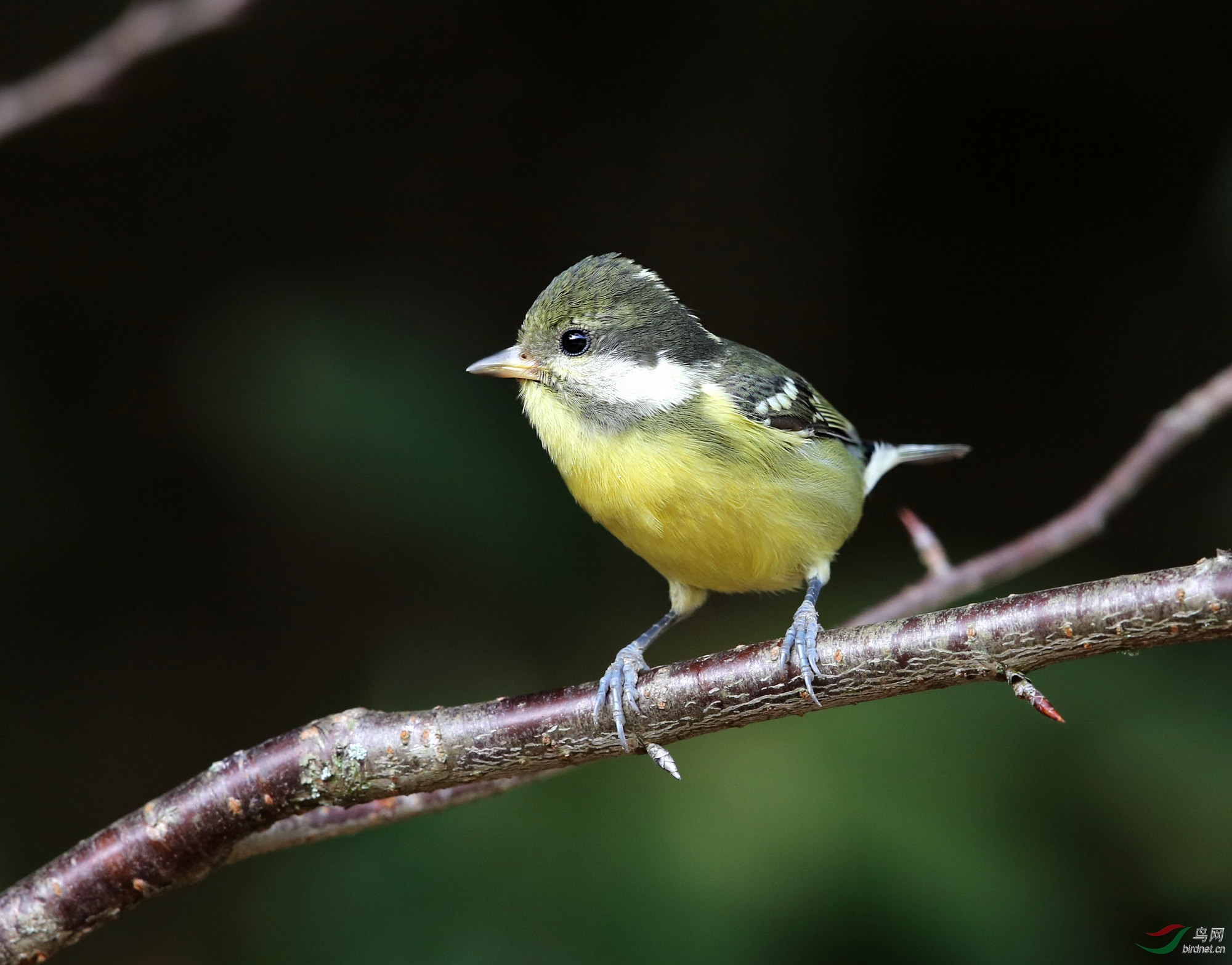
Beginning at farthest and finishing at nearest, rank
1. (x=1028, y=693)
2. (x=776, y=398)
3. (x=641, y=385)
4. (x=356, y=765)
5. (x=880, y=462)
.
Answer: (x=880, y=462) → (x=776, y=398) → (x=641, y=385) → (x=356, y=765) → (x=1028, y=693)

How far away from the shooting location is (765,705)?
2188mm

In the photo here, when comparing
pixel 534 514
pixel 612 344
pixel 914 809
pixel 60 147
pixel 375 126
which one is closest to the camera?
pixel 612 344

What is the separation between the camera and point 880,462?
397cm

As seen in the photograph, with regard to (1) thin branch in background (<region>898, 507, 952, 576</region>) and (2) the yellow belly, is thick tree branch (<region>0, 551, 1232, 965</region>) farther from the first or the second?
(1) thin branch in background (<region>898, 507, 952, 576</region>)

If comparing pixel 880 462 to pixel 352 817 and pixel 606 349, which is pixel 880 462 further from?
pixel 352 817

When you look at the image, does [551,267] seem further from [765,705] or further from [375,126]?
[765,705]

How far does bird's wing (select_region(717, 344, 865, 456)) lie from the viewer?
124 inches

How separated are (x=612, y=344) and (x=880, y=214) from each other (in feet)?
9.21

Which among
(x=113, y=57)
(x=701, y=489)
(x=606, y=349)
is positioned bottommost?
(x=701, y=489)

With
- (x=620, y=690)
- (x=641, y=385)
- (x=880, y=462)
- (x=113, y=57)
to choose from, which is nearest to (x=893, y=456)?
(x=880, y=462)

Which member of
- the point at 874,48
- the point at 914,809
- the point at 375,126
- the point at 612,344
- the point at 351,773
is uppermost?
the point at 375,126

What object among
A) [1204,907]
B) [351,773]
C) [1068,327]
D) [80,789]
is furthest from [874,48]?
[80,789]

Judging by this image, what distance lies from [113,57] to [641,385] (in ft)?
4.90

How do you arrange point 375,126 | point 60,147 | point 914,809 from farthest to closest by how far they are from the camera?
point 375,126 → point 60,147 → point 914,809
